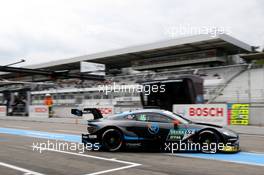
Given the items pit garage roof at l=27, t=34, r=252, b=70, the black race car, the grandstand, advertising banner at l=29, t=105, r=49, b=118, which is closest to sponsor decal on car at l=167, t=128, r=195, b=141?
the black race car

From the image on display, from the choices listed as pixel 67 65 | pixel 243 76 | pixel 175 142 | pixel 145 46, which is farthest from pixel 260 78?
pixel 67 65

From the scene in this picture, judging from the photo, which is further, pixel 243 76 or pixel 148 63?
pixel 148 63

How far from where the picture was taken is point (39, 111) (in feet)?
110

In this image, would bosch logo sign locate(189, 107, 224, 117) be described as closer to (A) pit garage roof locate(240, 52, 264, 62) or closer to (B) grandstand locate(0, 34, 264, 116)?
(B) grandstand locate(0, 34, 264, 116)

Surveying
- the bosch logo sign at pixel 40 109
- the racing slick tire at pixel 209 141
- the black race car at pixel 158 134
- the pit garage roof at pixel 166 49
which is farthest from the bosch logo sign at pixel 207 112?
the pit garage roof at pixel 166 49

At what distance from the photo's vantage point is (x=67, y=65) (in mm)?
58781

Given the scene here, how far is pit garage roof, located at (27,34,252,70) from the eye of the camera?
38812mm

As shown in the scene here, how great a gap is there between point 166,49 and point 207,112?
24624mm

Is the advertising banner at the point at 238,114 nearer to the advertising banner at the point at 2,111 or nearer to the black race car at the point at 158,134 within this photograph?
the black race car at the point at 158,134

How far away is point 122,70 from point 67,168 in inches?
1851

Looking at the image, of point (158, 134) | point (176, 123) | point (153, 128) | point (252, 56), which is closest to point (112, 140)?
point (153, 128)

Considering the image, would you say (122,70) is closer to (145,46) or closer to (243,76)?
(145,46)

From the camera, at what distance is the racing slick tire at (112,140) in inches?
384

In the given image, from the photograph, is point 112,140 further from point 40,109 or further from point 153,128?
point 40,109
